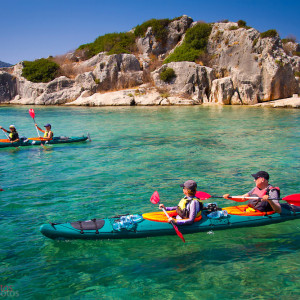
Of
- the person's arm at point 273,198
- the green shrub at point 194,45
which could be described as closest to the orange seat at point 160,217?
the person's arm at point 273,198

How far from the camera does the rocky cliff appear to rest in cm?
3278

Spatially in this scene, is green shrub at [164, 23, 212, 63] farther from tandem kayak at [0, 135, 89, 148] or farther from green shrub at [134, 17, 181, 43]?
tandem kayak at [0, 135, 89, 148]

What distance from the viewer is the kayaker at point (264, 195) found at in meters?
→ 5.88

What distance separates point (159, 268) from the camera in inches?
189

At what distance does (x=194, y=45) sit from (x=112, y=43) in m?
15.0

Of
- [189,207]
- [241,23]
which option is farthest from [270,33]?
[189,207]

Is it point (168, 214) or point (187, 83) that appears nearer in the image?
point (168, 214)

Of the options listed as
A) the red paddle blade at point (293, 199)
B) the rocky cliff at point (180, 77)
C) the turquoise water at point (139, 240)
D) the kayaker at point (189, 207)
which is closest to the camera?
the turquoise water at point (139, 240)

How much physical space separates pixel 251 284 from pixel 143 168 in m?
6.12

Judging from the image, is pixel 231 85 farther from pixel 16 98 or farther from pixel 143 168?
pixel 16 98

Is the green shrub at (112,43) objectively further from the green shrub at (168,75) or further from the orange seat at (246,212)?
the orange seat at (246,212)

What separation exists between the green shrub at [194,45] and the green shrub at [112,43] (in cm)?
936

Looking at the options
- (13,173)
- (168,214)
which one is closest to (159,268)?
(168,214)

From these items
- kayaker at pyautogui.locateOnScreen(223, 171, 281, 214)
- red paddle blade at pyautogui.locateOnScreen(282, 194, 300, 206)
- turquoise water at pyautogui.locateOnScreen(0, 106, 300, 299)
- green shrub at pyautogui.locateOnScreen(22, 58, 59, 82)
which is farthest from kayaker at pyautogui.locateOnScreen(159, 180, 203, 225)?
green shrub at pyautogui.locateOnScreen(22, 58, 59, 82)
